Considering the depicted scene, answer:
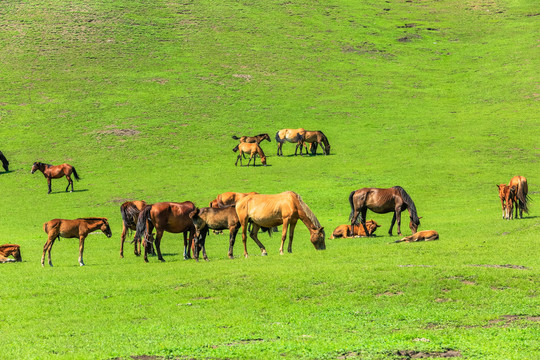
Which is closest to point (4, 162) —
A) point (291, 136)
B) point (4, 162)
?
point (4, 162)

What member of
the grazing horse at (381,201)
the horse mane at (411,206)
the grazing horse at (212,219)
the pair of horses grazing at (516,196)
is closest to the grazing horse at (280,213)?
the grazing horse at (212,219)

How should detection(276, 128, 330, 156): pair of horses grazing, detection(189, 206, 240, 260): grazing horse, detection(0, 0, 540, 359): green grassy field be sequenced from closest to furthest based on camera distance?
detection(0, 0, 540, 359): green grassy field
detection(189, 206, 240, 260): grazing horse
detection(276, 128, 330, 156): pair of horses grazing

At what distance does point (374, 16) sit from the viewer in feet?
312

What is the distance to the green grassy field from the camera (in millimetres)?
11422

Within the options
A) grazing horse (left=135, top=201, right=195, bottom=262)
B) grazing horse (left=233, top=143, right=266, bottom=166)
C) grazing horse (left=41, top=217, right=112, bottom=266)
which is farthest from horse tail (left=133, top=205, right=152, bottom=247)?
grazing horse (left=233, top=143, right=266, bottom=166)

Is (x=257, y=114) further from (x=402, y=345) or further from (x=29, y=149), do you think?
(x=402, y=345)

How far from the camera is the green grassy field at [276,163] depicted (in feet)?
37.5

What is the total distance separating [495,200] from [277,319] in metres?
23.7

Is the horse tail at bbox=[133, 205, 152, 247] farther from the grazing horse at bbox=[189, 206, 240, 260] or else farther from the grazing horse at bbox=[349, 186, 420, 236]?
the grazing horse at bbox=[349, 186, 420, 236]

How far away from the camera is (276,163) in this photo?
148 ft

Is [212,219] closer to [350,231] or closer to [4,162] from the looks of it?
[350,231]

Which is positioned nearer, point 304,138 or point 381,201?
point 381,201

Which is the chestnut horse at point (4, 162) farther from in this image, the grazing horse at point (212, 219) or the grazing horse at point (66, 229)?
the grazing horse at point (212, 219)

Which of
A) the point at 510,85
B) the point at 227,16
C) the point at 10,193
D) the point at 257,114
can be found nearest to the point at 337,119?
the point at 257,114
